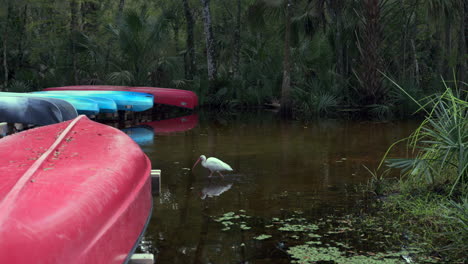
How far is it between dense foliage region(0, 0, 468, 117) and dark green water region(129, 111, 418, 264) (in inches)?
174

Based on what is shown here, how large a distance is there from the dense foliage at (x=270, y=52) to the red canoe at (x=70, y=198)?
12490mm

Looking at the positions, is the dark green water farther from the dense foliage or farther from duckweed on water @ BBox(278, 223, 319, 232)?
the dense foliage

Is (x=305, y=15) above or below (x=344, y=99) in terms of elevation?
above

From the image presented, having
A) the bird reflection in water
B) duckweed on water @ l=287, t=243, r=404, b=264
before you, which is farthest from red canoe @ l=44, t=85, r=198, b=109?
duckweed on water @ l=287, t=243, r=404, b=264

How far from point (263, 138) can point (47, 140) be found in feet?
26.5

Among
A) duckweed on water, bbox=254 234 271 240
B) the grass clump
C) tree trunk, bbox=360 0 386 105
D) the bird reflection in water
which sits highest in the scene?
tree trunk, bbox=360 0 386 105

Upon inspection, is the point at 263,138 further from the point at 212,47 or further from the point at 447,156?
the point at 212,47

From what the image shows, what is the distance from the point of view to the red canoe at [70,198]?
243 centimetres

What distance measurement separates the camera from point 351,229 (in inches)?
204

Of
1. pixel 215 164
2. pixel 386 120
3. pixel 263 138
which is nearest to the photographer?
pixel 215 164

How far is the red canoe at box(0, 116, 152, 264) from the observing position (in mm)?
2434

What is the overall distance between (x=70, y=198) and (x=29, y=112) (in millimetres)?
5887

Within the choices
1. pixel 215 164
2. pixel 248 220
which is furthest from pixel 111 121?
pixel 248 220

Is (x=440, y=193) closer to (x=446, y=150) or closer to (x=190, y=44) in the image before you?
(x=446, y=150)
